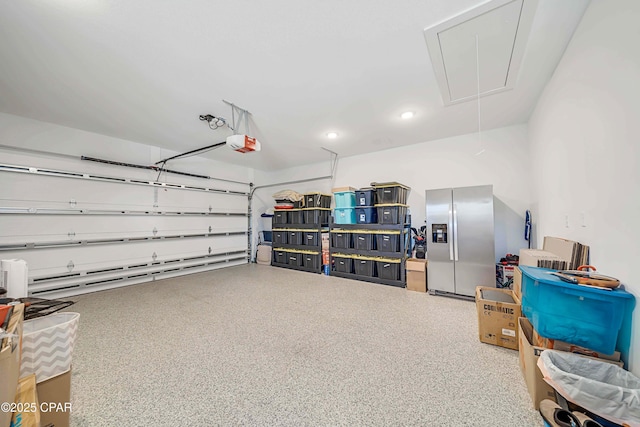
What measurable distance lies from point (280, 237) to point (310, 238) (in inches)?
40.2

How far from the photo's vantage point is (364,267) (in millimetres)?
4758

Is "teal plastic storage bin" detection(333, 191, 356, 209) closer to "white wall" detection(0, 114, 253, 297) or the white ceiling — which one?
the white ceiling

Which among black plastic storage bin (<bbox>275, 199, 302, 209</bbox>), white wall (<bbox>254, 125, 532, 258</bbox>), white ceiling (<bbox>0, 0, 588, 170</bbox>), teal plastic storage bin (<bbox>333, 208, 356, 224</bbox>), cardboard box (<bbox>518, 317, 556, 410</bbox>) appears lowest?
cardboard box (<bbox>518, 317, 556, 410</bbox>)

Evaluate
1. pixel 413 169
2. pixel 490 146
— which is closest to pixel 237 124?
pixel 413 169

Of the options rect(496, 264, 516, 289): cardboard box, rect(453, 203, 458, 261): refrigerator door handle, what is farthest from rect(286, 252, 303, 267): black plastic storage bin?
rect(496, 264, 516, 289): cardboard box

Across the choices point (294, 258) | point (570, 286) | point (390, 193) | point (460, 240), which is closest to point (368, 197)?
point (390, 193)

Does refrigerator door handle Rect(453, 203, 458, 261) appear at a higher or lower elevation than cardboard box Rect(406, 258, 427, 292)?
higher

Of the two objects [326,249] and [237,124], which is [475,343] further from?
[237,124]

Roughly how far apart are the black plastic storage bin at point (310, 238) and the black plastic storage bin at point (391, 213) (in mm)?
1749

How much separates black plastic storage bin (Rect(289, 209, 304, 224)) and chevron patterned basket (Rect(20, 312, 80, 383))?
15.9ft

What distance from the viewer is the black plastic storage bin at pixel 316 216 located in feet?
18.9

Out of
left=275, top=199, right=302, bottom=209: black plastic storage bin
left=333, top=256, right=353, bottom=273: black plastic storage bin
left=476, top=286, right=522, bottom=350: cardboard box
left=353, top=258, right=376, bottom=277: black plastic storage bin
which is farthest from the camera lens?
left=275, top=199, right=302, bottom=209: black plastic storage bin

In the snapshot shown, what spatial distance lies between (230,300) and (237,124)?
2.91 m

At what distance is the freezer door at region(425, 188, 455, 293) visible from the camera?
3740 mm
